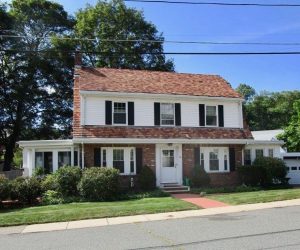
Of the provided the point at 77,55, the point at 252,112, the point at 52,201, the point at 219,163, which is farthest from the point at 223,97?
the point at 252,112

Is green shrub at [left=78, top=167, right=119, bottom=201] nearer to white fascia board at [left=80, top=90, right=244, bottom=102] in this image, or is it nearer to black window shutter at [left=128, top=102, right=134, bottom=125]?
black window shutter at [left=128, top=102, right=134, bottom=125]

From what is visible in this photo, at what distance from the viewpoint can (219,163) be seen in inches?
980

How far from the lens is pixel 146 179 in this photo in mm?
22172

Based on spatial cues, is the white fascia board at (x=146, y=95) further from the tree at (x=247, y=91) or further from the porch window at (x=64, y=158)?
the tree at (x=247, y=91)

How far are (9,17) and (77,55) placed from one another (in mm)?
15211

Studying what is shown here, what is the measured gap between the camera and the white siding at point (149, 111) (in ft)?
75.4

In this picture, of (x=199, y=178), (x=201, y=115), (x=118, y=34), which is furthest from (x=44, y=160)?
(x=118, y=34)

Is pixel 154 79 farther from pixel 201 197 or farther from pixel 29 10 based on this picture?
pixel 29 10

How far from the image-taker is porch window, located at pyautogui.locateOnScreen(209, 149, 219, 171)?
24.8 meters

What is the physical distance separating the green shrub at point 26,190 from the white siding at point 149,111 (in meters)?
5.11

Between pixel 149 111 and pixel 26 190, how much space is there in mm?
8854

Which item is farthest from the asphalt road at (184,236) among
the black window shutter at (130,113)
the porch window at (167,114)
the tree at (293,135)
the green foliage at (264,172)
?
the tree at (293,135)

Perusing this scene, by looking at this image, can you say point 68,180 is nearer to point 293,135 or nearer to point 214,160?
point 214,160

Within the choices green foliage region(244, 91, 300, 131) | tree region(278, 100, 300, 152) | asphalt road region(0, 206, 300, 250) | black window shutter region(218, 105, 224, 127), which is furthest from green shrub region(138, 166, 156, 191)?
green foliage region(244, 91, 300, 131)
